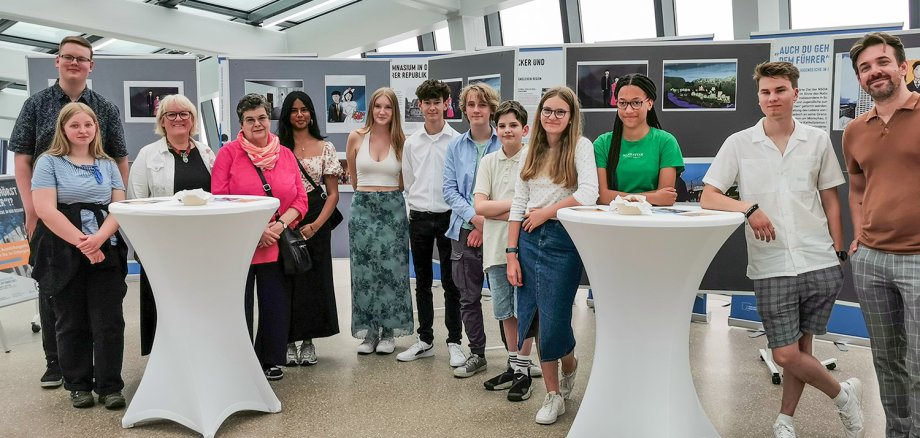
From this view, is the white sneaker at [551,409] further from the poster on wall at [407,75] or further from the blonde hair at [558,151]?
the poster on wall at [407,75]

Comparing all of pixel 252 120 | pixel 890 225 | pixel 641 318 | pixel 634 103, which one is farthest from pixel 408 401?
pixel 890 225

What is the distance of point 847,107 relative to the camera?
152 inches

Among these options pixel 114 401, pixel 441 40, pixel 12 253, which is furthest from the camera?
pixel 441 40

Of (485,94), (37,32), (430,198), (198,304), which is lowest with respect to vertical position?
(198,304)

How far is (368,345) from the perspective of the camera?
409cm

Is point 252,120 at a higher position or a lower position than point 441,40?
lower

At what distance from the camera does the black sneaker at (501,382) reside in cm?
340

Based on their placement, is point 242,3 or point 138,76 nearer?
point 138,76

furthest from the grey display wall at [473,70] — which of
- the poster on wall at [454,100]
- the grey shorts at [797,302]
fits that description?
the grey shorts at [797,302]

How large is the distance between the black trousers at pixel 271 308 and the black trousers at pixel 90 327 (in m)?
0.59

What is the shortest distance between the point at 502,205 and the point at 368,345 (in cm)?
149

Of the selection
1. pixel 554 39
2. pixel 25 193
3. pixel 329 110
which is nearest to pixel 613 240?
pixel 25 193

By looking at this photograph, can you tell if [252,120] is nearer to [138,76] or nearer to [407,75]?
[407,75]

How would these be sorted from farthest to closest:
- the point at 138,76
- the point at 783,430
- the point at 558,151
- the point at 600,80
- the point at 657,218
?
1. the point at 138,76
2. the point at 600,80
3. the point at 558,151
4. the point at 783,430
5. the point at 657,218
